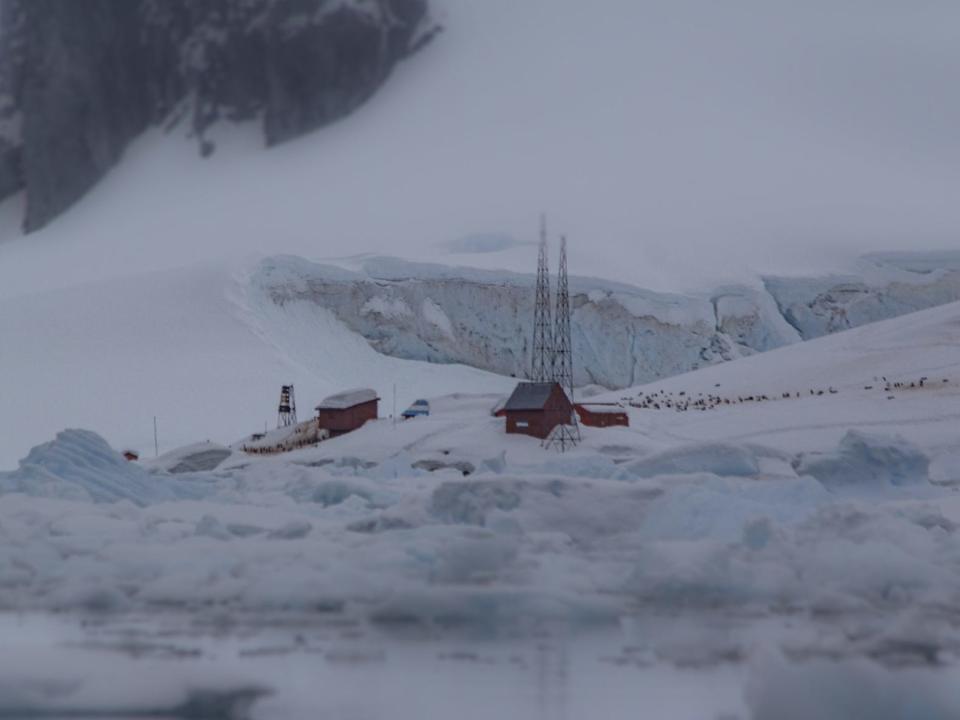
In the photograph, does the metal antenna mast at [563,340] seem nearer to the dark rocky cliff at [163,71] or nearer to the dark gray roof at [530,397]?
the dark gray roof at [530,397]

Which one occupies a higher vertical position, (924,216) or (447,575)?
(924,216)

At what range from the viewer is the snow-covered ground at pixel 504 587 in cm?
462

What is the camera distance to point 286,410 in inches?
990

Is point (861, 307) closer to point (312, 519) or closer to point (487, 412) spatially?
point (487, 412)

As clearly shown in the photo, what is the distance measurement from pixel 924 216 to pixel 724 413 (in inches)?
961

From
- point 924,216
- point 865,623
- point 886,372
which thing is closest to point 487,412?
point 886,372

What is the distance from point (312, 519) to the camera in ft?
28.9

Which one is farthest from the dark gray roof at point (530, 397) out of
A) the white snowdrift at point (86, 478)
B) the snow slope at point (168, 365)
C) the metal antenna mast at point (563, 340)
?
the white snowdrift at point (86, 478)

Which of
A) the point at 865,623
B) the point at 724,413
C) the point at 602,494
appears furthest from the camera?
the point at 724,413

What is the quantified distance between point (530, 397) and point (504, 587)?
13496mm

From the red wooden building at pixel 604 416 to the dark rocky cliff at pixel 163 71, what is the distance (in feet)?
115

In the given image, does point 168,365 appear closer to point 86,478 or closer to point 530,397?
point 530,397

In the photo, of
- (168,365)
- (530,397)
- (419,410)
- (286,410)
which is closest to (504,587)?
(530,397)

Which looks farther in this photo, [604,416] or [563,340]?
[563,340]
